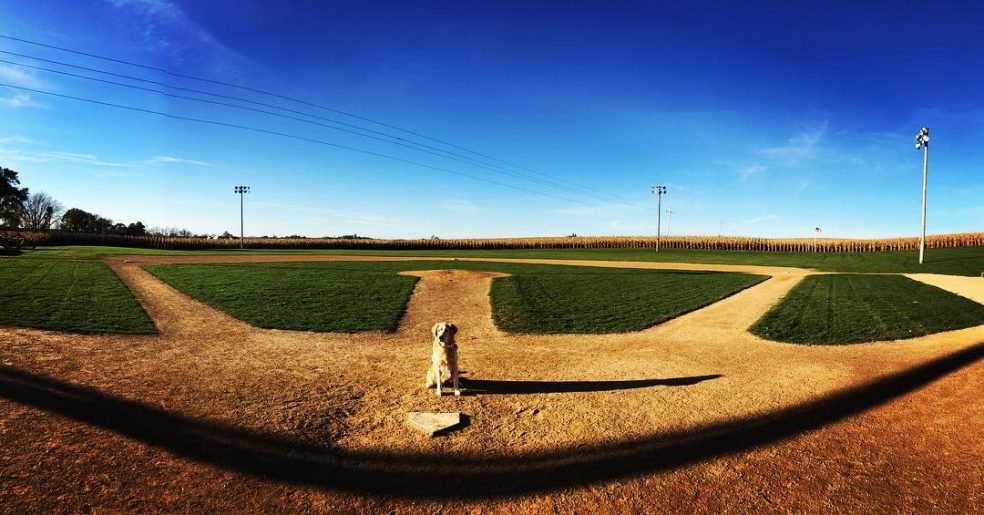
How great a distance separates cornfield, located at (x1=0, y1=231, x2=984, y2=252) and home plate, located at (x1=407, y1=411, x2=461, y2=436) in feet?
217

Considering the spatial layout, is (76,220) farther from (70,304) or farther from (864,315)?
(864,315)

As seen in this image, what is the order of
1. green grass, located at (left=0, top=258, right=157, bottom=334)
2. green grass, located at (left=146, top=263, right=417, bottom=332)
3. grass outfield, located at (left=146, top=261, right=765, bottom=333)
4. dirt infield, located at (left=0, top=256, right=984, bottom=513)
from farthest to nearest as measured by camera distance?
grass outfield, located at (left=146, top=261, right=765, bottom=333), green grass, located at (left=146, top=263, right=417, bottom=332), green grass, located at (left=0, top=258, right=157, bottom=334), dirt infield, located at (left=0, top=256, right=984, bottom=513)

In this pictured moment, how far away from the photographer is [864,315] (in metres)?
14.5

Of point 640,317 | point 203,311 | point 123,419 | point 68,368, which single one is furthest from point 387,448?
point 203,311

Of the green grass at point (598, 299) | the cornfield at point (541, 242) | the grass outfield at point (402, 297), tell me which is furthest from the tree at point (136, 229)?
the green grass at point (598, 299)

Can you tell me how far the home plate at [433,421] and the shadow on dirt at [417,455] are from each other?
600 millimetres

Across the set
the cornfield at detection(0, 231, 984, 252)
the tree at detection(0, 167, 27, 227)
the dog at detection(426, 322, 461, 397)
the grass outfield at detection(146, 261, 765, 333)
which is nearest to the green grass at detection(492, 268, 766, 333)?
the grass outfield at detection(146, 261, 765, 333)

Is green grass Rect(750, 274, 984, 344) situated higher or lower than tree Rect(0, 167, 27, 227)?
lower

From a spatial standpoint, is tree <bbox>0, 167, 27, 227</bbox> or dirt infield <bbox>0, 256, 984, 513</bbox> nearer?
dirt infield <bbox>0, 256, 984, 513</bbox>

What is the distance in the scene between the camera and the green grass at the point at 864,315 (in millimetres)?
12239

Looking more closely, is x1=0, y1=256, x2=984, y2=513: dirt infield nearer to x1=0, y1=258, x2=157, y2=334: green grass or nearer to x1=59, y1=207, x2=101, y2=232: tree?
x1=0, y1=258, x2=157, y2=334: green grass

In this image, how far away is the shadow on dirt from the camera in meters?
4.75

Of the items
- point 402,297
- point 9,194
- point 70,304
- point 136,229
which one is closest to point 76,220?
point 136,229

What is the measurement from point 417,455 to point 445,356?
2.19 meters
